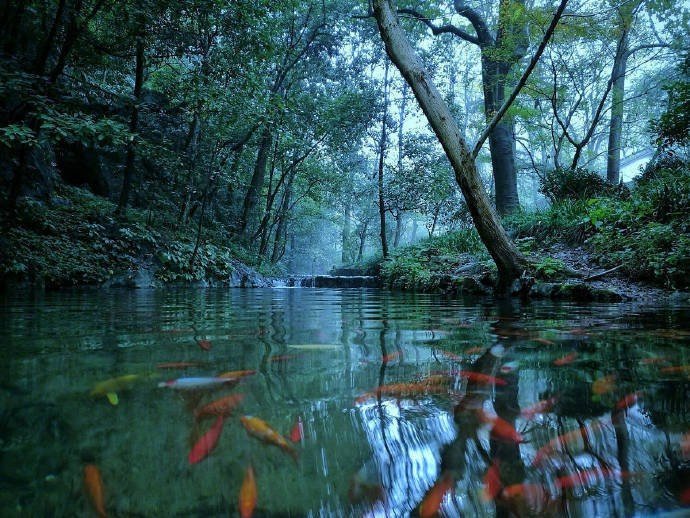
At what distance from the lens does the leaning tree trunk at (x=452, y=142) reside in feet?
17.5

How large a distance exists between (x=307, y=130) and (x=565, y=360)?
14.8m

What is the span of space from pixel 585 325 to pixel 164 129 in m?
13.7

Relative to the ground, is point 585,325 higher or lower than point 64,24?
lower

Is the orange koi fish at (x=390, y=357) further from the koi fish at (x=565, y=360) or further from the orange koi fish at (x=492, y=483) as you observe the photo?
the orange koi fish at (x=492, y=483)

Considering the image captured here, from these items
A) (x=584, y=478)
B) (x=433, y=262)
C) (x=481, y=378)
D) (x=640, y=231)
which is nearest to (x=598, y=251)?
(x=640, y=231)

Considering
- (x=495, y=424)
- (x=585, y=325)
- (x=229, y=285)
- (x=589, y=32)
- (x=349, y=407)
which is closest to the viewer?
(x=495, y=424)

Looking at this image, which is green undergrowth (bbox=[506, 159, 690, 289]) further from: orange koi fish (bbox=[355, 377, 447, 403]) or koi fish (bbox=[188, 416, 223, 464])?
koi fish (bbox=[188, 416, 223, 464])

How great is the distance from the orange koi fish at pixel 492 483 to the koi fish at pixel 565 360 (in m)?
0.91

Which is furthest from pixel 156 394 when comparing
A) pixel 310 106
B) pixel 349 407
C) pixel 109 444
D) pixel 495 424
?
pixel 310 106

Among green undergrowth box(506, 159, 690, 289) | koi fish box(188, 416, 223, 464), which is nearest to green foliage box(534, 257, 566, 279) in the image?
green undergrowth box(506, 159, 690, 289)

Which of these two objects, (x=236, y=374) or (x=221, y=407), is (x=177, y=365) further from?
(x=221, y=407)

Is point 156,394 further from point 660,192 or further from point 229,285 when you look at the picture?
point 229,285

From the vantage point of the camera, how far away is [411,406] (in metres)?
0.95

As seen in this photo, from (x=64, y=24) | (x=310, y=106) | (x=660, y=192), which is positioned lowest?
(x=660, y=192)
